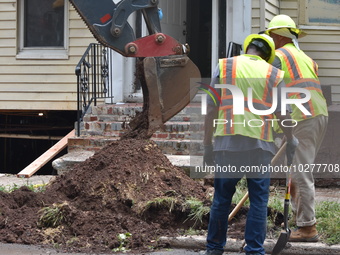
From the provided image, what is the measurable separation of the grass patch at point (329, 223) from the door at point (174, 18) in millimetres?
6580

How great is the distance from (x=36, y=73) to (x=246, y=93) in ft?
27.9

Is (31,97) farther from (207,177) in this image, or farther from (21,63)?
(207,177)

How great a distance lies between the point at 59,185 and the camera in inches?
314

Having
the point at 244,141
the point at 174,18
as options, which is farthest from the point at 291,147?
the point at 174,18

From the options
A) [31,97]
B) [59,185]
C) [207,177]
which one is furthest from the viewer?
[31,97]

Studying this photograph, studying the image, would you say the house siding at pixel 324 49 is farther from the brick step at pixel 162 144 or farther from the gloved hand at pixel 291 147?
the gloved hand at pixel 291 147

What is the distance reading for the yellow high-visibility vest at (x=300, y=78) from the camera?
6.55 metres

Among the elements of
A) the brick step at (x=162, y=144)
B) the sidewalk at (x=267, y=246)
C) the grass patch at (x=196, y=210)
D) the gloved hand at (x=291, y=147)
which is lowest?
the sidewalk at (x=267, y=246)

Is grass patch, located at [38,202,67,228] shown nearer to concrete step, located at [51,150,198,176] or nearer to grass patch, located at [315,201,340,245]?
grass patch, located at [315,201,340,245]

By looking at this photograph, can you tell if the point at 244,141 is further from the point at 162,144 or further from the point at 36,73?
the point at 36,73

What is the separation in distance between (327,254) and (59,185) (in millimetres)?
3092

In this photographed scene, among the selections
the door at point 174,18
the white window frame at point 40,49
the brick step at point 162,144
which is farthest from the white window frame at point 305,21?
the brick step at point 162,144

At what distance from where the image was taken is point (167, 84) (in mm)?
8375

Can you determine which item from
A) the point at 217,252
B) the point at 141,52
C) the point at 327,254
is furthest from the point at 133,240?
the point at 141,52
